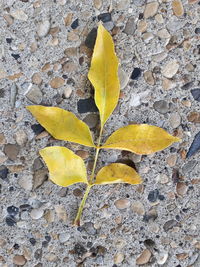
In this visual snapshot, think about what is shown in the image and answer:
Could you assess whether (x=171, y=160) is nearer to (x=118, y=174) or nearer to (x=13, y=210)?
(x=118, y=174)

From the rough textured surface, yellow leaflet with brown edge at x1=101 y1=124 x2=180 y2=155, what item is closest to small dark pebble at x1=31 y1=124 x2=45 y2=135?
the rough textured surface

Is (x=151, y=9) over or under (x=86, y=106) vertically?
over

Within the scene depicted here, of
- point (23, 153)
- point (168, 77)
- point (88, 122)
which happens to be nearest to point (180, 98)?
point (168, 77)

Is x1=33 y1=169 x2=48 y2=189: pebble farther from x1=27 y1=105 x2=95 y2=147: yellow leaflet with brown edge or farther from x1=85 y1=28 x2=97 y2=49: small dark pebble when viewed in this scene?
x1=85 y1=28 x2=97 y2=49: small dark pebble

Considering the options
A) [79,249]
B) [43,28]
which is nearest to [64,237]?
[79,249]

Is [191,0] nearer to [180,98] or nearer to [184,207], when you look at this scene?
[180,98]

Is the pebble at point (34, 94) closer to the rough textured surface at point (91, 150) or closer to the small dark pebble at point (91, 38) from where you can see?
the rough textured surface at point (91, 150)

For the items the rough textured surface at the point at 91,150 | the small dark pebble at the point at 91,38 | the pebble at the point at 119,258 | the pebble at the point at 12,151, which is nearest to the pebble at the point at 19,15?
the rough textured surface at the point at 91,150
